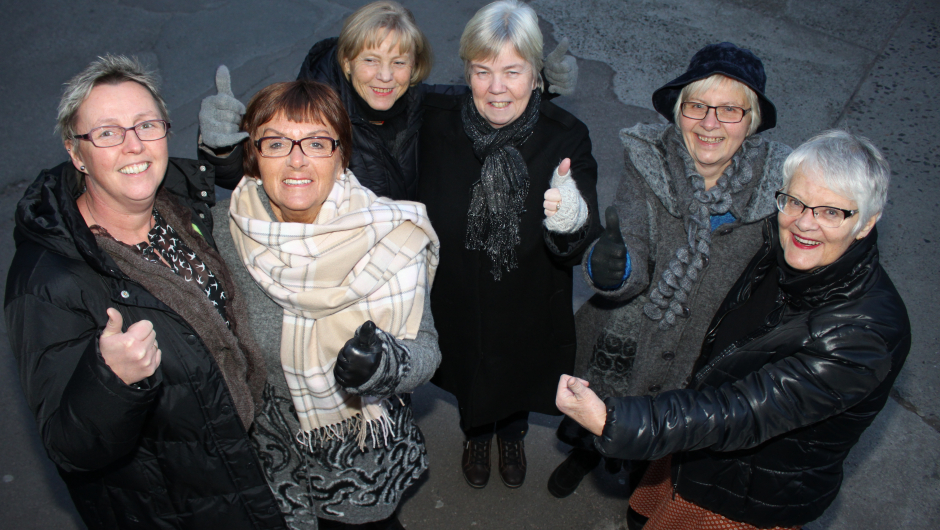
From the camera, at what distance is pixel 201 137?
2.33 m

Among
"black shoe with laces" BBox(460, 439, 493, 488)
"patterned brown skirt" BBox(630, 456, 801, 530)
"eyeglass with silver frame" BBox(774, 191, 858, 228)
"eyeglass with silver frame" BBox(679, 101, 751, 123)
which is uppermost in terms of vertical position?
"eyeglass with silver frame" BBox(679, 101, 751, 123)

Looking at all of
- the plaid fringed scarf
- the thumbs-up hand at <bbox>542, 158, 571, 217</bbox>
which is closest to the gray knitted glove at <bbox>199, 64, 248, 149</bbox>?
the plaid fringed scarf

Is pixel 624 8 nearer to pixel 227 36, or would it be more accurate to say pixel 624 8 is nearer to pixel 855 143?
pixel 227 36

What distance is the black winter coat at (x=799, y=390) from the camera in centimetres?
181

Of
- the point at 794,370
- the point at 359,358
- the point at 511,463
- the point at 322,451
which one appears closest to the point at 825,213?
the point at 794,370

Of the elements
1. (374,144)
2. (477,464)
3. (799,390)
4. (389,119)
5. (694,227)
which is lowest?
(477,464)

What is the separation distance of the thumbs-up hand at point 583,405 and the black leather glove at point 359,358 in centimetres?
56

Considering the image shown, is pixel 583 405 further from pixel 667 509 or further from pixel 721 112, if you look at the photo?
pixel 721 112

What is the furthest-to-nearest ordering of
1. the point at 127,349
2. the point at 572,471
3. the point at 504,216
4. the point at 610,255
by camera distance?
the point at 572,471 → the point at 504,216 → the point at 610,255 → the point at 127,349

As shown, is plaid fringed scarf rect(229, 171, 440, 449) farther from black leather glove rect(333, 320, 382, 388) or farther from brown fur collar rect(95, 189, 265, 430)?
black leather glove rect(333, 320, 382, 388)

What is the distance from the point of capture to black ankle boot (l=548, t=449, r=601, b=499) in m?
3.36

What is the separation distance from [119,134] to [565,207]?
1.49m

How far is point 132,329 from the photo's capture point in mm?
1642

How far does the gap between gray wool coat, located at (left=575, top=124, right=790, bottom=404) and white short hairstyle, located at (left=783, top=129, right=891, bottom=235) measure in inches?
15.8
